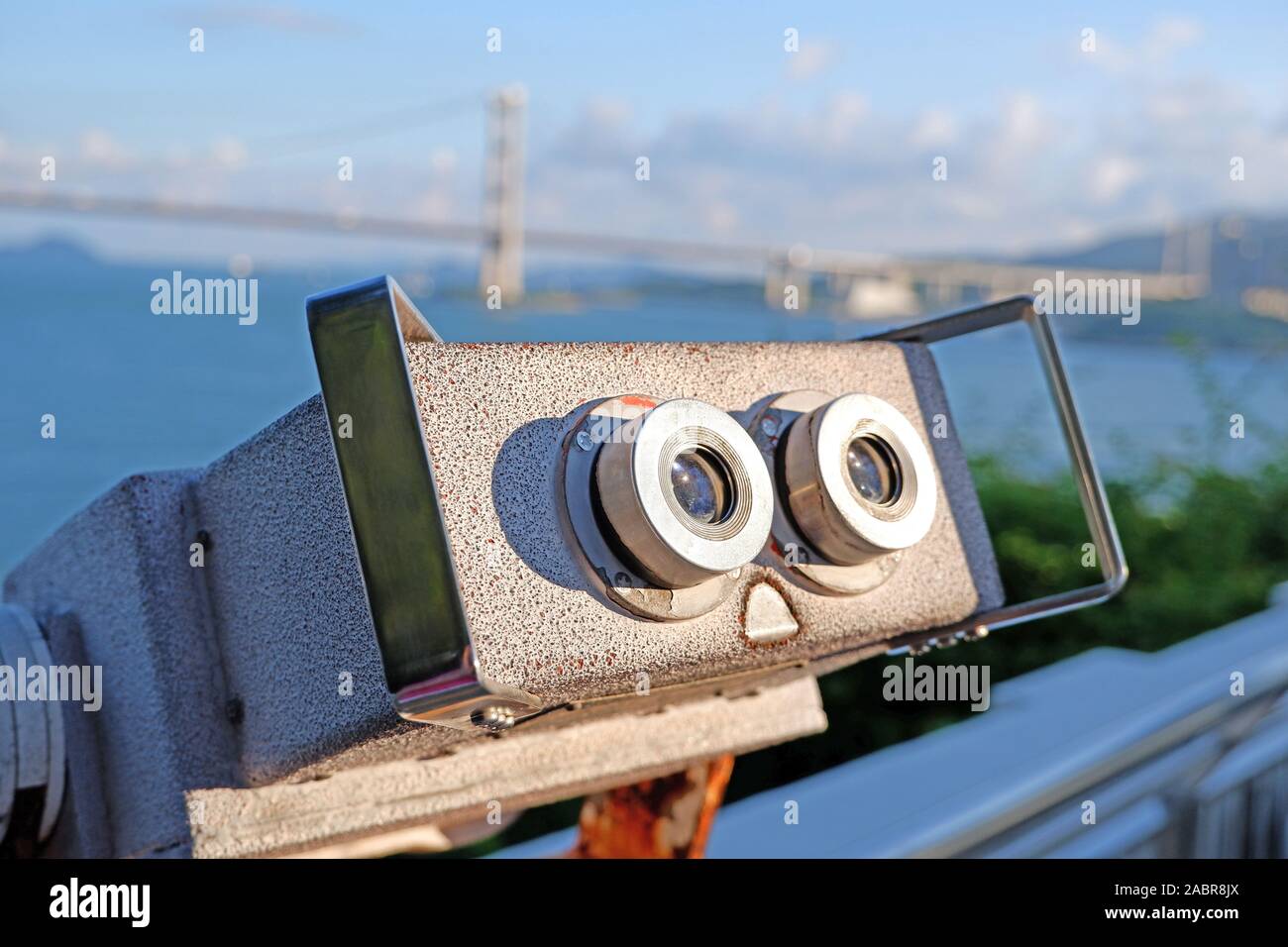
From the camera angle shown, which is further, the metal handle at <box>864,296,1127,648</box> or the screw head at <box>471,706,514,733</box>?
the metal handle at <box>864,296,1127,648</box>

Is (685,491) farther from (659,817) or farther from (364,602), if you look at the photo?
(659,817)

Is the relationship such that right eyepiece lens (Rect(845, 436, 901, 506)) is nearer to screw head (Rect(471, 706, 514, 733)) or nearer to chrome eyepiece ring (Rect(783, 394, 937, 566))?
chrome eyepiece ring (Rect(783, 394, 937, 566))

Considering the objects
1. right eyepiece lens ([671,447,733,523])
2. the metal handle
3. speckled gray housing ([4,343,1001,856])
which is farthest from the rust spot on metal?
right eyepiece lens ([671,447,733,523])

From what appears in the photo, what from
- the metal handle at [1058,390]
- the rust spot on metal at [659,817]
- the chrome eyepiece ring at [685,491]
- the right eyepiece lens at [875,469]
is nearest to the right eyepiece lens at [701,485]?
the chrome eyepiece ring at [685,491]

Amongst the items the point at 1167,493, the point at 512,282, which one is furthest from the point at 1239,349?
the point at 512,282

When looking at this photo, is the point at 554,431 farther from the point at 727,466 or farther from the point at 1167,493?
the point at 1167,493

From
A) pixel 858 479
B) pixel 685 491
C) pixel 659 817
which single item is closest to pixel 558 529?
pixel 685 491

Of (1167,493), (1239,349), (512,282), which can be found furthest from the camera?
(512,282)
